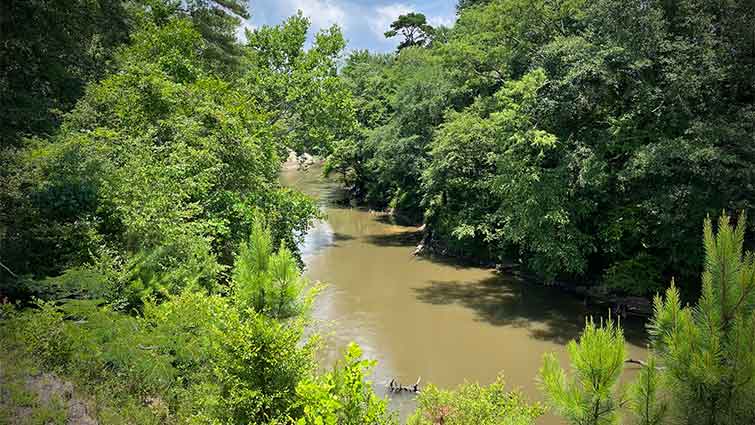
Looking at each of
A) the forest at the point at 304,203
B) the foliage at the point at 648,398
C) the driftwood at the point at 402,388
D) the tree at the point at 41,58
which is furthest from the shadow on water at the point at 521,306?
the tree at the point at 41,58

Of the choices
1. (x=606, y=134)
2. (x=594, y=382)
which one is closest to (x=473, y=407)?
(x=594, y=382)

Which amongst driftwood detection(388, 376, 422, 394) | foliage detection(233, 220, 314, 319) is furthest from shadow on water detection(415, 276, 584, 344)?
foliage detection(233, 220, 314, 319)

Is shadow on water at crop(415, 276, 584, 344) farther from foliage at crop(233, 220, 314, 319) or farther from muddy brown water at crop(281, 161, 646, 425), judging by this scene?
foliage at crop(233, 220, 314, 319)

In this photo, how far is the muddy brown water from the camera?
12.3m

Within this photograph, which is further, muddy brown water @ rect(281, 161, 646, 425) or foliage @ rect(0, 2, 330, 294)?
muddy brown water @ rect(281, 161, 646, 425)

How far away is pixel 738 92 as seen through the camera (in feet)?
40.8

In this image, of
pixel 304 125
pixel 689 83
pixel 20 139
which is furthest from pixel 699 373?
pixel 304 125

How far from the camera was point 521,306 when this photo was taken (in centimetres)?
1656

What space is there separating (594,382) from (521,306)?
1356 cm

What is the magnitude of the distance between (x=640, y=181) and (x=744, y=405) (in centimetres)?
1173

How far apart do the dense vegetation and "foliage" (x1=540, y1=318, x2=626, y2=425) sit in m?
10.2

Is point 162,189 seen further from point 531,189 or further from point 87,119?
point 531,189

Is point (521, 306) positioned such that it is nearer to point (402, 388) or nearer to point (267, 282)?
point (402, 388)

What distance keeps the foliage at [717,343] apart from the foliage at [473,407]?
1.87 m
